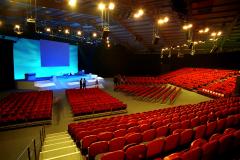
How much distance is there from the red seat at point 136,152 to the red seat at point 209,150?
1.12 meters

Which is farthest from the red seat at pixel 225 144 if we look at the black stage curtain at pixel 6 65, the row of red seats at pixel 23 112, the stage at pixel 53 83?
the black stage curtain at pixel 6 65

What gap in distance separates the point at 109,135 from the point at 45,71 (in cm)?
2027

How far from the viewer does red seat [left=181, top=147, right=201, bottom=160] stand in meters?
3.27

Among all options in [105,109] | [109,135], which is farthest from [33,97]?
[109,135]

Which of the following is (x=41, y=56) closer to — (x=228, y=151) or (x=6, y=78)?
(x=6, y=78)

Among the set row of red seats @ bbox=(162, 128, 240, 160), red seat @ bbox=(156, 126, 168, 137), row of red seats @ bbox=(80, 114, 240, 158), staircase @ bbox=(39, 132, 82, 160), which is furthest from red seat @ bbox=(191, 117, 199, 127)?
staircase @ bbox=(39, 132, 82, 160)

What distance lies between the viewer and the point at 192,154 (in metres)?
3.34

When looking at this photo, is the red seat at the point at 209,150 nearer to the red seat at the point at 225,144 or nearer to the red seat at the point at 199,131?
the red seat at the point at 225,144

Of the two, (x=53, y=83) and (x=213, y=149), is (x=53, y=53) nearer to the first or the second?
(x=53, y=83)

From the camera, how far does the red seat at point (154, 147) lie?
3.98 meters

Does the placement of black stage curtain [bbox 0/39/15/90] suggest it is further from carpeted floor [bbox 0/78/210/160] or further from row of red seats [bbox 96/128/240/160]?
row of red seats [bbox 96/128/240/160]

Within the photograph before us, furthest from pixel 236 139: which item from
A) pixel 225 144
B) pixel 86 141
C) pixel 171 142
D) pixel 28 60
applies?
pixel 28 60

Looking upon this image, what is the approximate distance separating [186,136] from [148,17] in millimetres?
14617

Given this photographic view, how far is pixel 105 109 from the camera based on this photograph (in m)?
10.7
